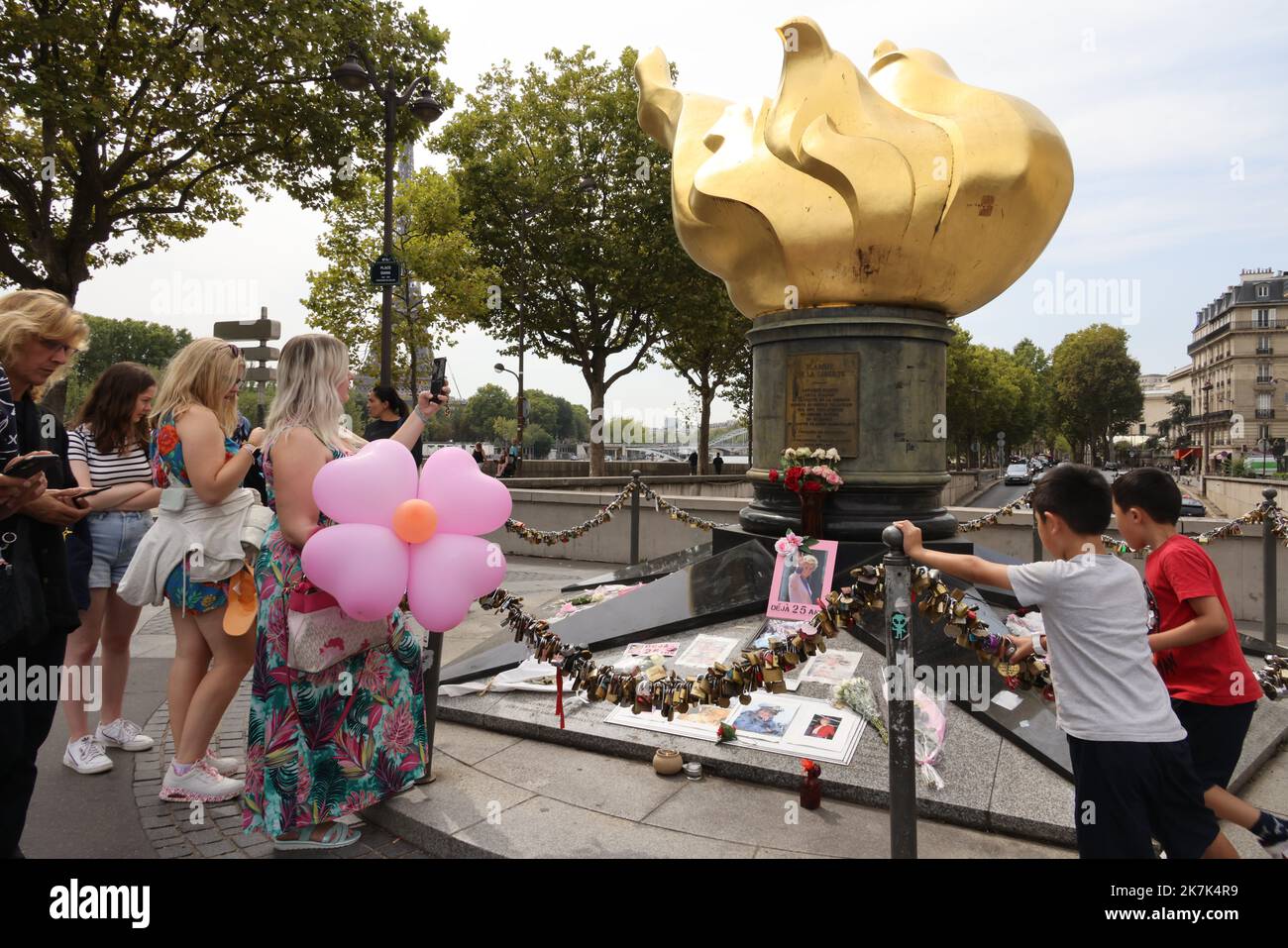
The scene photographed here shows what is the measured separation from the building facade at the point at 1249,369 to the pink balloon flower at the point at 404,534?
8061cm

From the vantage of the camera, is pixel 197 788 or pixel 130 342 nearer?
pixel 197 788

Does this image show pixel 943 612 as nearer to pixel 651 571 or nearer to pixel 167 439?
pixel 167 439

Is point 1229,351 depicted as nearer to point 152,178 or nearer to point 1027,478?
point 1027,478

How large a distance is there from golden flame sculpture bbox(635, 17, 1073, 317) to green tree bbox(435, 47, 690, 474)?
18.9m

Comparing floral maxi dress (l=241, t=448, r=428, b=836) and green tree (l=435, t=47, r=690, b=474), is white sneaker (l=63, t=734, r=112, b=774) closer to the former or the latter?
floral maxi dress (l=241, t=448, r=428, b=836)

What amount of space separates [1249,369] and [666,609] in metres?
90.2

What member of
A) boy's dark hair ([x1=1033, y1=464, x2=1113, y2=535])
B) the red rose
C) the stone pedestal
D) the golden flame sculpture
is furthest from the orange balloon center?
the golden flame sculpture

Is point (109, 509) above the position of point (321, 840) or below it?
above

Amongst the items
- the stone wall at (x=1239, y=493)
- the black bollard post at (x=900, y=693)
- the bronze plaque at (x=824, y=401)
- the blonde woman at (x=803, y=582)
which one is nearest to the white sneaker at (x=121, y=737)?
the blonde woman at (x=803, y=582)

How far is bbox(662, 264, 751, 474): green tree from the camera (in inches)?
1063

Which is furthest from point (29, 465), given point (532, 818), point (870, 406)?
point (870, 406)

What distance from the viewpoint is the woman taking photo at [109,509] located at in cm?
432

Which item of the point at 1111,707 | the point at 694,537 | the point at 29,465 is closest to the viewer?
the point at 1111,707

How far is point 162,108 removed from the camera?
13.1 m
